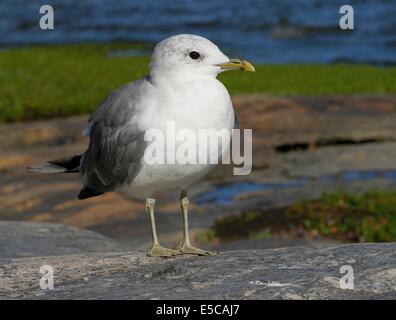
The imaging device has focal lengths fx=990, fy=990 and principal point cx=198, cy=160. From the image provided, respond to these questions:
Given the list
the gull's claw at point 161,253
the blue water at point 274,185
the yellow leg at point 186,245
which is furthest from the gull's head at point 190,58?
the blue water at point 274,185

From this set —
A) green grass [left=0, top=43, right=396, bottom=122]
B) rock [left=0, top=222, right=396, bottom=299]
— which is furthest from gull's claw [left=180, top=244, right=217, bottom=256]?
green grass [left=0, top=43, right=396, bottom=122]

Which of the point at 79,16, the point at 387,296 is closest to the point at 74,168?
the point at 387,296

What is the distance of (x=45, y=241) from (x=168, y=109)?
313 centimetres

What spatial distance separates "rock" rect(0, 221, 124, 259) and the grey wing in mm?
1062

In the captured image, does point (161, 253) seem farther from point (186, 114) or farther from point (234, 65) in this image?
point (234, 65)

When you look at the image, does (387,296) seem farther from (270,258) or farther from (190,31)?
(190,31)

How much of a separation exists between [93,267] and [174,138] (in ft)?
3.58

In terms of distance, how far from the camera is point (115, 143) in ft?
23.9

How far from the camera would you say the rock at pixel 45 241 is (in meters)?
8.70

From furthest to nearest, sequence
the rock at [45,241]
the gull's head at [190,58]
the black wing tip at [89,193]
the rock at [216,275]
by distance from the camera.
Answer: the rock at [45,241]
the black wing tip at [89,193]
the gull's head at [190,58]
the rock at [216,275]

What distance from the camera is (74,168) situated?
8164 millimetres

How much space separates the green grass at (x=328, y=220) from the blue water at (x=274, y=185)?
4.64 feet

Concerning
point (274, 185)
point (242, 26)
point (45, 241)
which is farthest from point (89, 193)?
point (242, 26)

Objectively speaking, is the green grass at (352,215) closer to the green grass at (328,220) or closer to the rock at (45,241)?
the green grass at (328,220)
